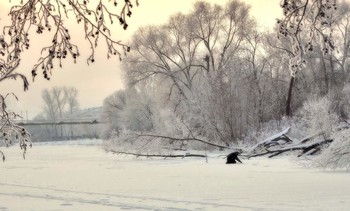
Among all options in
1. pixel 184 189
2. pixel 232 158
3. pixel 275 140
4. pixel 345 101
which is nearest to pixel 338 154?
pixel 184 189

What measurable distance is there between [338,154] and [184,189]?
496 cm

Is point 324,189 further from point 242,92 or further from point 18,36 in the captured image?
point 242,92

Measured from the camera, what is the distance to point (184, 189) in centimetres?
1418

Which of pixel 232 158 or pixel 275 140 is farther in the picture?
pixel 275 140

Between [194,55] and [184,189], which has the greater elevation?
[194,55]

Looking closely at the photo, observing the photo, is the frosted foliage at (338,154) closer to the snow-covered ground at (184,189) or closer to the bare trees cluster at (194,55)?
the snow-covered ground at (184,189)

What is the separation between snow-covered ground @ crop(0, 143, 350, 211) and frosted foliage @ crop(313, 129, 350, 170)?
0.30m

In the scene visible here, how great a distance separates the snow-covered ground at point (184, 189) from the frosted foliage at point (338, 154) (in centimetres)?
30

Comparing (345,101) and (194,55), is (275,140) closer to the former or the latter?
(345,101)

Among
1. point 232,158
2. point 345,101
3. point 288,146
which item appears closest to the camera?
point 232,158

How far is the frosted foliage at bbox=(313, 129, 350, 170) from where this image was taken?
1551 centimetres

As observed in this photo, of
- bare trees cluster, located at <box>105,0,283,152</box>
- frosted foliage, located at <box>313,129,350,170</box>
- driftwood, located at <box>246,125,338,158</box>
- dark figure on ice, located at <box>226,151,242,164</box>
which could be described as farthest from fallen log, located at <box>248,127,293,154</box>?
bare trees cluster, located at <box>105,0,283,152</box>

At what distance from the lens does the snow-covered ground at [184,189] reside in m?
11.3

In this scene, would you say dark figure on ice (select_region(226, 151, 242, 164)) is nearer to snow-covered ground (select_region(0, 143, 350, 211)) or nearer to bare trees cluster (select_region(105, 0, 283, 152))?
snow-covered ground (select_region(0, 143, 350, 211))
